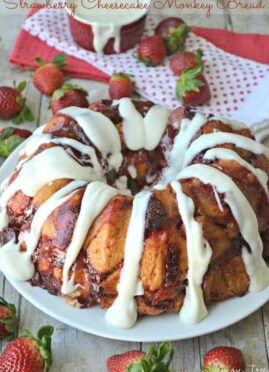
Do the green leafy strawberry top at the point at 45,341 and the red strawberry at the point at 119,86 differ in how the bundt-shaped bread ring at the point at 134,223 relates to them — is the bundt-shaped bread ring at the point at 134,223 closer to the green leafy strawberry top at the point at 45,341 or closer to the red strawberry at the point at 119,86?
the green leafy strawberry top at the point at 45,341

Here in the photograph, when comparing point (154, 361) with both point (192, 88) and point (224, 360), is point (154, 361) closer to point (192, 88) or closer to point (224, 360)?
point (224, 360)

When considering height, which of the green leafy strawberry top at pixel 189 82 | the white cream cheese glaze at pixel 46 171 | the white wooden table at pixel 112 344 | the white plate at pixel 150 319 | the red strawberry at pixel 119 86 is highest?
the white cream cheese glaze at pixel 46 171

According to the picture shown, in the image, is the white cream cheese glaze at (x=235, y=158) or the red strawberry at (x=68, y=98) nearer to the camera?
the white cream cheese glaze at (x=235, y=158)

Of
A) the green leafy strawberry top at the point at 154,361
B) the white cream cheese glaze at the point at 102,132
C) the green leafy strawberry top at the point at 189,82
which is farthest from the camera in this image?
the green leafy strawberry top at the point at 189,82

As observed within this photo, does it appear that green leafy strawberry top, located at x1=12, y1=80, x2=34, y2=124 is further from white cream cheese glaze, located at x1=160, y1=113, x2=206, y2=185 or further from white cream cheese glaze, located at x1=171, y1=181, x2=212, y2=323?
white cream cheese glaze, located at x1=171, y1=181, x2=212, y2=323

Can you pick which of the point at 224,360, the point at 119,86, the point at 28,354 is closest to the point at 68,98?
the point at 119,86

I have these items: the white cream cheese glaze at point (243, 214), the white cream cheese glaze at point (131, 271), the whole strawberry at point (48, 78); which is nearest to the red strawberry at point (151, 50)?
the whole strawberry at point (48, 78)
